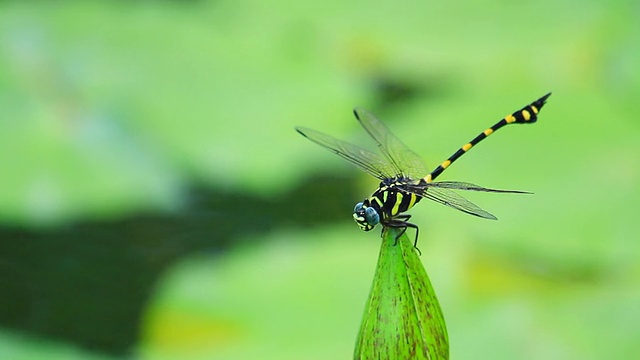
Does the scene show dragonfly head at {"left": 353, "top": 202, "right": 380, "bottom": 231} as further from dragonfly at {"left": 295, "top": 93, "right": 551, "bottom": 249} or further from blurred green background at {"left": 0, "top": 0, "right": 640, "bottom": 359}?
blurred green background at {"left": 0, "top": 0, "right": 640, "bottom": 359}

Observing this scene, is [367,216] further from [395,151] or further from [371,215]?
[395,151]

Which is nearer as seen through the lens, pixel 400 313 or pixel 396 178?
pixel 400 313

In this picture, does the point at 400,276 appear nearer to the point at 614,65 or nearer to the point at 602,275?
the point at 602,275

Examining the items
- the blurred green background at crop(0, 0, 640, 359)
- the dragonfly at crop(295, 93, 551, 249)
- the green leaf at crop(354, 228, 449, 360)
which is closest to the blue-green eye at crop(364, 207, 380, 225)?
the dragonfly at crop(295, 93, 551, 249)

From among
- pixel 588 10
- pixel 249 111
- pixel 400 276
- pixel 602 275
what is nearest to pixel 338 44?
pixel 249 111

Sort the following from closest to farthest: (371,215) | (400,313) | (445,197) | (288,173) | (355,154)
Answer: (400,313)
(371,215)
(445,197)
(355,154)
(288,173)

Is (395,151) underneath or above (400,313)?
above

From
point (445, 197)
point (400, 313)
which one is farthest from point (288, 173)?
point (400, 313)
